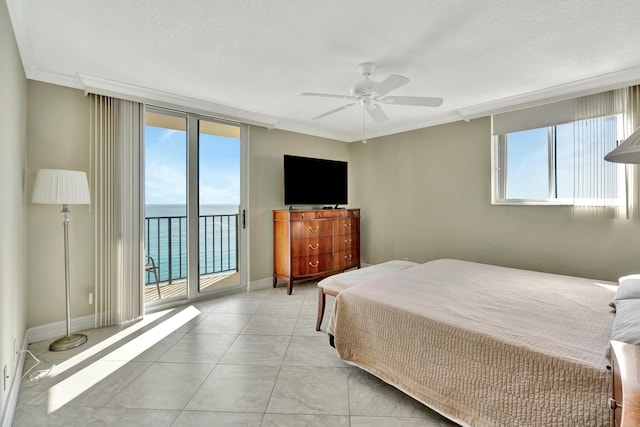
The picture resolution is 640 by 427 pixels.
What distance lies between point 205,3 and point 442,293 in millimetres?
2522

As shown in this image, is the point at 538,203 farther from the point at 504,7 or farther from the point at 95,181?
the point at 95,181

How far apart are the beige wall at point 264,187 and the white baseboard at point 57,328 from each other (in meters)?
1.86

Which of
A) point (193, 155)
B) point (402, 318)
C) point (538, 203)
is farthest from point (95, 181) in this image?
point (538, 203)

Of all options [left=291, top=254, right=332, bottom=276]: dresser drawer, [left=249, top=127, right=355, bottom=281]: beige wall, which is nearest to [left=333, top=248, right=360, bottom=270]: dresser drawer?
[left=291, top=254, right=332, bottom=276]: dresser drawer

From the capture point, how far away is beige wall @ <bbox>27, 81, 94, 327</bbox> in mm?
2609

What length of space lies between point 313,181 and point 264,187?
784 millimetres

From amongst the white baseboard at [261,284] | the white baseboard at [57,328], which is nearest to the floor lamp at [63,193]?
the white baseboard at [57,328]

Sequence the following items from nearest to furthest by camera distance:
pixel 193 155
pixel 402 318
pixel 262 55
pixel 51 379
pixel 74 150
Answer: pixel 402 318, pixel 51 379, pixel 262 55, pixel 74 150, pixel 193 155

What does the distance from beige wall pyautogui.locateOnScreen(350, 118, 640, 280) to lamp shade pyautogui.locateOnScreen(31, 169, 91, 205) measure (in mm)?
4071

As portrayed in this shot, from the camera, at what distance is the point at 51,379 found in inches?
80.9

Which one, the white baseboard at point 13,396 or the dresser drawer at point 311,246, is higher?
the dresser drawer at point 311,246

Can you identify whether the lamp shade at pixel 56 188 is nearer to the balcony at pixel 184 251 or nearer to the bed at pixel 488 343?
the balcony at pixel 184 251

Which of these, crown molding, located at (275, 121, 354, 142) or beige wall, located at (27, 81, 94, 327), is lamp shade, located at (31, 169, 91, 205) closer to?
beige wall, located at (27, 81, 94, 327)

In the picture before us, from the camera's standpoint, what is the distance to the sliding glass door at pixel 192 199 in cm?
342
